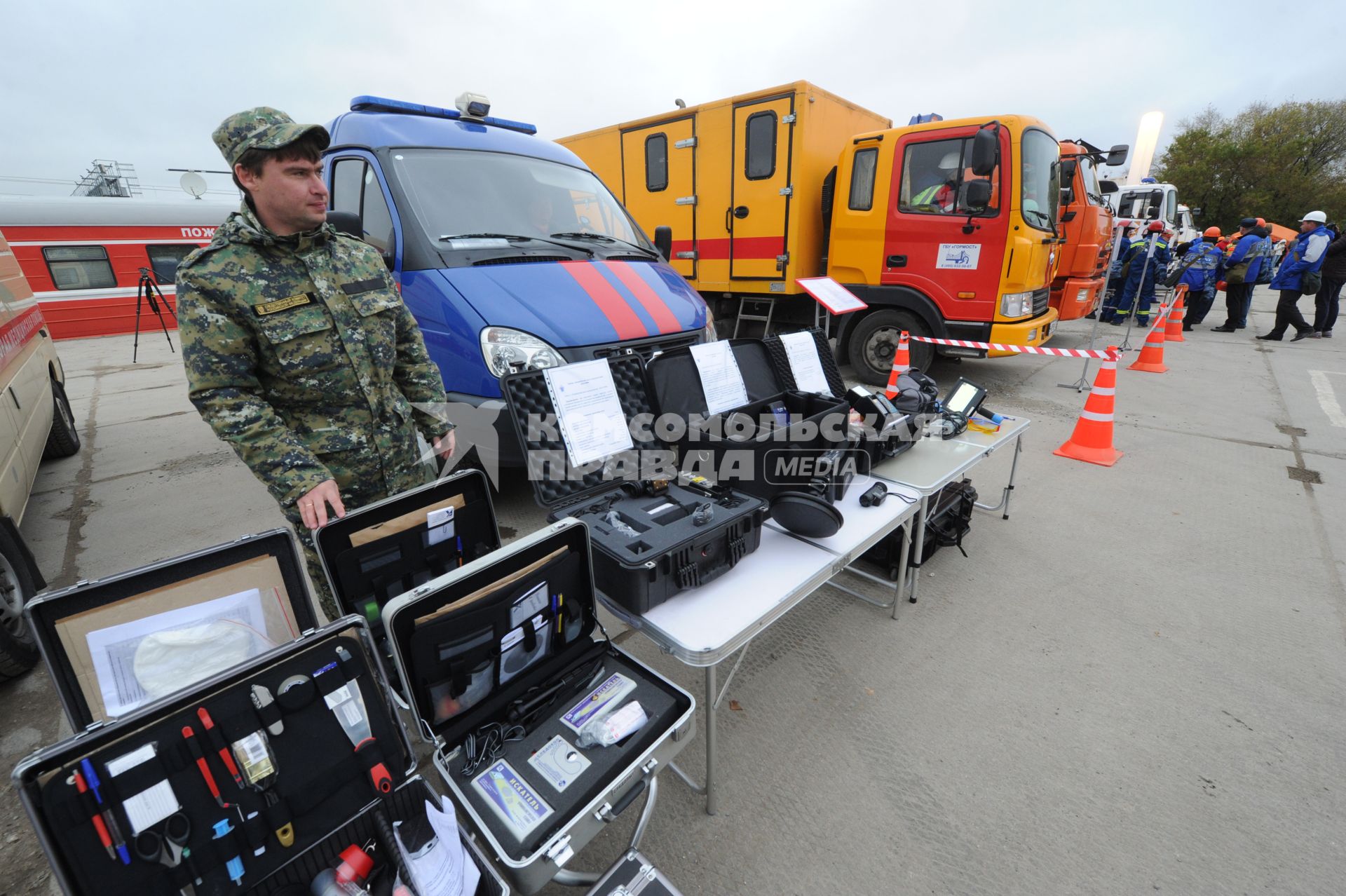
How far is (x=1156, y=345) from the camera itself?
7.20 m

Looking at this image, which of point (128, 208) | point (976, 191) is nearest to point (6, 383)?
point (976, 191)

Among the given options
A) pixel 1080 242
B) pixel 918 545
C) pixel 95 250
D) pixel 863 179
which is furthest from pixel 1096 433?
pixel 95 250

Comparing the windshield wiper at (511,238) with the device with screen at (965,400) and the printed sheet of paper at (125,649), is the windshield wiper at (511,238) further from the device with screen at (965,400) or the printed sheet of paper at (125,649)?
the printed sheet of paper at (125,649)

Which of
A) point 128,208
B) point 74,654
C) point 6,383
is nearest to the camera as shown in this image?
point 74,654

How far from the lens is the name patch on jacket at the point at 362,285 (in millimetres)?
1689

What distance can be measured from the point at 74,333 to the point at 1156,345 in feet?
64.2

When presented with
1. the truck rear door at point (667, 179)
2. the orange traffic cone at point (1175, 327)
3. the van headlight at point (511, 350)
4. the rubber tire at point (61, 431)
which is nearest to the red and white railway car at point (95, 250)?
the rubber tire at point (61, 431)

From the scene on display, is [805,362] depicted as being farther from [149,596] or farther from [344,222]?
[149,596]

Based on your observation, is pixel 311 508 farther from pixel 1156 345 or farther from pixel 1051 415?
pixel 1156 345

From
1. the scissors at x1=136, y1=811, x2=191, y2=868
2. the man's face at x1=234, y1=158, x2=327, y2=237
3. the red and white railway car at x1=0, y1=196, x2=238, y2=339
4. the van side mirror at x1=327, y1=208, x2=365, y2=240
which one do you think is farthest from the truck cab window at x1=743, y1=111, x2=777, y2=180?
the red and white railway car at x1=0, y1=196, x2=238, y2=339

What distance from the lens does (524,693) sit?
57.1 inches

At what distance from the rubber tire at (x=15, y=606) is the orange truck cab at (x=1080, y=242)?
9.08 meters

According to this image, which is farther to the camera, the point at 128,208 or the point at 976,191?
the point at 128,208

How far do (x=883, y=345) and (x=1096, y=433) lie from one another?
89.7 inches
